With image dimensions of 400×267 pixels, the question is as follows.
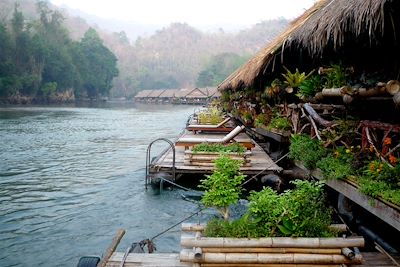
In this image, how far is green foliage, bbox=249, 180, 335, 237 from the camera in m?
4.32

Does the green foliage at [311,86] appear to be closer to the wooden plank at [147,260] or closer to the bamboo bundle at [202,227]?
the bamboo bundle at [202,227]

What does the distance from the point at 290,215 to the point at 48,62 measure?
71066 mm

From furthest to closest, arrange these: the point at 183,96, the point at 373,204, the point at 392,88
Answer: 1. the point at 183,96
2. the point at 392,88
3. the point at 373,204

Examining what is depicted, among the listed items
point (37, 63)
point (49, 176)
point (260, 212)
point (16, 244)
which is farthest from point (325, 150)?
point (37, 63)

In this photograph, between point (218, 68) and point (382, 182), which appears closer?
point (382, 182)

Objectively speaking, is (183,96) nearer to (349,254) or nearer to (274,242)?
(274,242)

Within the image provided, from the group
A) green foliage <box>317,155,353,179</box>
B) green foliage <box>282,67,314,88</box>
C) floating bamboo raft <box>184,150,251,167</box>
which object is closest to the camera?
green foliage <box>317,155,353,179</box>

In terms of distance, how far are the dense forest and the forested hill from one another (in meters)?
0.20

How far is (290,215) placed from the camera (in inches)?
171

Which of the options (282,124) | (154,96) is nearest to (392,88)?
(282,124)

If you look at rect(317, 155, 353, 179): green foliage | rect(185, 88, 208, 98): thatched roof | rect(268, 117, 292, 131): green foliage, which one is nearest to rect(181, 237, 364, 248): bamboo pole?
rect(317, 155, 353, 179): green foliage

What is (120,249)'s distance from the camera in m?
6.91

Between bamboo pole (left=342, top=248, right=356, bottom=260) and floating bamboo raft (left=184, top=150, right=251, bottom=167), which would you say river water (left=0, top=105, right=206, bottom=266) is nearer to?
floating bamboo raft (left=184, top=150, right=251, bottom=167)

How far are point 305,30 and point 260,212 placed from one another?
13.0 ft
